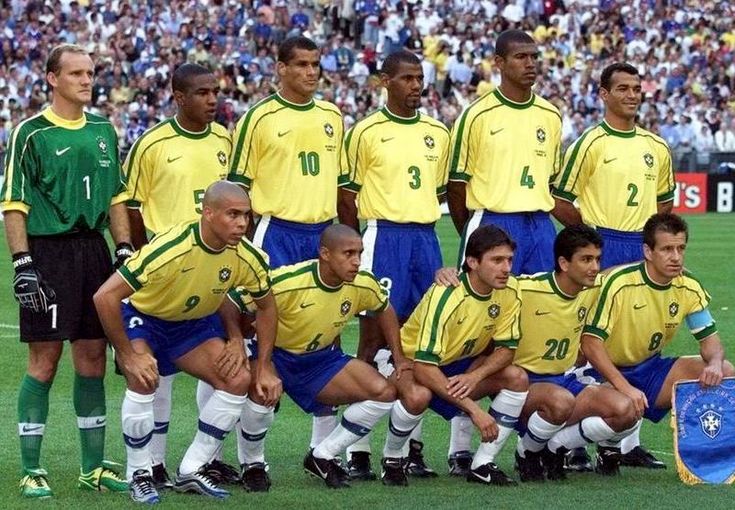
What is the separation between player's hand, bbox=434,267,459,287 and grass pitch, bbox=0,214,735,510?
1051mm

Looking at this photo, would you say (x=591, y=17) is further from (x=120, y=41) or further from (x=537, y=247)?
(x=537, y=247)

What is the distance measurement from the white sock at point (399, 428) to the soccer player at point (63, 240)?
1405 millimetres

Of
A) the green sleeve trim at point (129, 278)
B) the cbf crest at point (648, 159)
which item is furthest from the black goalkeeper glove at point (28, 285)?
the cbf crest at point (648, 159)

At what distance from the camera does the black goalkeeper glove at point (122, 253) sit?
7.70m

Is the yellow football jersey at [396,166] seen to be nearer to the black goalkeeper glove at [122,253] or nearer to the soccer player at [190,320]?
the soccer player at [190,320]

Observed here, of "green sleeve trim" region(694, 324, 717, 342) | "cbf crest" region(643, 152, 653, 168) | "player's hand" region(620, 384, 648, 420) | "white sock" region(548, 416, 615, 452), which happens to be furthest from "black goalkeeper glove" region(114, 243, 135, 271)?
"cbf crest" region(643, 152, 653, 168)

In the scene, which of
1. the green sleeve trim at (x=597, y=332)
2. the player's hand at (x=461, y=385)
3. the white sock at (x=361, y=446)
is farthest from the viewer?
the white sock at (x=361, y=446)

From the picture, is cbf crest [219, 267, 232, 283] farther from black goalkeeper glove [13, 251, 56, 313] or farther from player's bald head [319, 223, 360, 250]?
black goalkeeper glove [13, 251, 56, 313]

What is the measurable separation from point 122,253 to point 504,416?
2.16 metres

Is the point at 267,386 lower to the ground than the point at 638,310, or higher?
lower

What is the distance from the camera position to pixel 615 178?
912 cm

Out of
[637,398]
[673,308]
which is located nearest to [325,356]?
[637,398]

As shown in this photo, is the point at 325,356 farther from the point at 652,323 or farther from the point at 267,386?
the point at 652,323

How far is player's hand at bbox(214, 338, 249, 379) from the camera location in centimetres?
761
